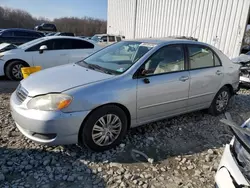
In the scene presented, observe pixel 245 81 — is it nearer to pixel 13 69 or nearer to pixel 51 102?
pixel 51 102

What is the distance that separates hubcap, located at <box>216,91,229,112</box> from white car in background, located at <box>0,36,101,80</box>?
4448mm

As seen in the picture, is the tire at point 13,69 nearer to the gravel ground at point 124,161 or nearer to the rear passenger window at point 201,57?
the gravel ground at point 124,161

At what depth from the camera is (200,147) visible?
312 cm

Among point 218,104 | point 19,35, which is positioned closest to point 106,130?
point 218,104

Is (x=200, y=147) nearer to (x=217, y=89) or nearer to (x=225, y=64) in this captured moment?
(x=217, y=89)

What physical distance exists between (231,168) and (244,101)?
14.1 ft

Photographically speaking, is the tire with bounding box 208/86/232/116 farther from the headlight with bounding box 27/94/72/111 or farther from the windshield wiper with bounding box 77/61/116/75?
the headlight with bounding box 27/94/72/111

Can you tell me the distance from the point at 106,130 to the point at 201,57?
2.18m

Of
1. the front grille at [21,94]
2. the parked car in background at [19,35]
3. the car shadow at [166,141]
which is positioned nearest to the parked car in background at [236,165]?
the car shadow at [166,141]

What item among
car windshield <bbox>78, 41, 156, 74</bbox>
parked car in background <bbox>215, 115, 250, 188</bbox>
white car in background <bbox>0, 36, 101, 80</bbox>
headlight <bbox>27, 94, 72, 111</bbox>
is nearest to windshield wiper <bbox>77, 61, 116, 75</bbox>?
car windshield <bbox>78, 41, 156, 74</bbox>

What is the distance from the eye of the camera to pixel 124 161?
2664 mm

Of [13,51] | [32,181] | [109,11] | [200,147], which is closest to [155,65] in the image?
[200,147]

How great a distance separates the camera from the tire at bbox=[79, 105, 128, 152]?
2.58 meters

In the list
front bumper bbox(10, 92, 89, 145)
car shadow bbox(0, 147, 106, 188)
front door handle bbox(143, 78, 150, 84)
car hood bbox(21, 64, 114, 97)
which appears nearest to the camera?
car shadow bbox(0, 147, 106, 188)
